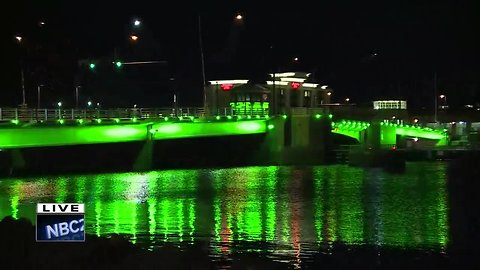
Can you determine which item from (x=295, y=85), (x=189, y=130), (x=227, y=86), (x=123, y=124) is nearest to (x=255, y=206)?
(x=123, y=124)

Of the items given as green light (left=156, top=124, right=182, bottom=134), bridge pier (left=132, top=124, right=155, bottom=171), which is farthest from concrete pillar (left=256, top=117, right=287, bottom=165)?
bridge pier (left=132, top=124, right=155, bottom=171)

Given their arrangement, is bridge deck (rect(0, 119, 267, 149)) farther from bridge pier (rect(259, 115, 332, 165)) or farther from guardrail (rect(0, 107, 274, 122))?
bridge pier (rect(259, 115, 332, 165))

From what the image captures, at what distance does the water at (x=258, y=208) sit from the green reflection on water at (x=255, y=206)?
46 mm

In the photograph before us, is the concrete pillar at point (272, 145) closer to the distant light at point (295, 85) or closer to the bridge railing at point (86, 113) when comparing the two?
the bridge railing at point (86, 113)

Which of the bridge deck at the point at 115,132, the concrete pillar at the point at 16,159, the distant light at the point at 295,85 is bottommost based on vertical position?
the concrete pillar at the point at 16,159

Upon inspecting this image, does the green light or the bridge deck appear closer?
the bridge deck

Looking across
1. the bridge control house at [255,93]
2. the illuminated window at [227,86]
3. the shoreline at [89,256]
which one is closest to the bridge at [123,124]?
the bridge control house at [255,93]

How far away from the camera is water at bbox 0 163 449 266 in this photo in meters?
25.5

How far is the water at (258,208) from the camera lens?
83.7 feet

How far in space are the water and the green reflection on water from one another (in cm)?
5

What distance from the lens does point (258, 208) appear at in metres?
37.2

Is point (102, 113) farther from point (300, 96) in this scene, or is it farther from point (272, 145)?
point (300, 96)

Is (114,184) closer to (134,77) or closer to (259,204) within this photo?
(259,204)

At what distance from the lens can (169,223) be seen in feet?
101
